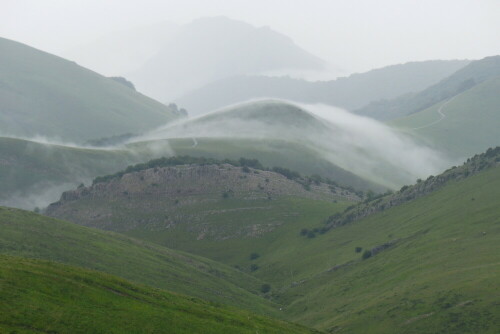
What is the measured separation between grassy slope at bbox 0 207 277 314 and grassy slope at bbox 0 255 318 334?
153 ft

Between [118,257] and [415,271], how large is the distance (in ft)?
177

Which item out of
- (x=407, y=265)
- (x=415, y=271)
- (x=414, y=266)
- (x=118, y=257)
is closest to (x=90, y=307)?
(x=415, y=271)

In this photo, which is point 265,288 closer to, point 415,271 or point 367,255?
point 367,255

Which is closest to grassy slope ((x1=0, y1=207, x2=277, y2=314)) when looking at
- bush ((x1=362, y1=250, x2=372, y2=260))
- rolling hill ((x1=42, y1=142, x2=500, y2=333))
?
rolling hill ((x1=42, y1=142, x2=500, y2=333))

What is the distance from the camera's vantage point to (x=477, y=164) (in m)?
186

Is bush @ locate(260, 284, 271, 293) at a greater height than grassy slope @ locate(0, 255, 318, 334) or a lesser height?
greater

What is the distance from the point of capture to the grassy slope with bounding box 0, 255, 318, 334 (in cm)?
6444

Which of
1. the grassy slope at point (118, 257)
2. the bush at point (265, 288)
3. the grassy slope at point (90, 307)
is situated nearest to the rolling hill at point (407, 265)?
the bush at point (265, 288)

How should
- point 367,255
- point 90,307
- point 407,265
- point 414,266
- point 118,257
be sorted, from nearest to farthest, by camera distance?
point 90,307 < point 414,266 < point 407,265 < point 118,257 < point 367,255

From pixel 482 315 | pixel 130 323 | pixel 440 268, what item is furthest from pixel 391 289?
pixel 130 323

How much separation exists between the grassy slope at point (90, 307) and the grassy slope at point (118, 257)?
153 feet

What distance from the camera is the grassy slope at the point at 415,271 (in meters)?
Result: 105

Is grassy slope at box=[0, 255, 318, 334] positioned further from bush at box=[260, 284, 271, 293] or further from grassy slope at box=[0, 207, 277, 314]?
bush at box=[260, 284, 271, 293]

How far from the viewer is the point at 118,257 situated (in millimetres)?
144500
